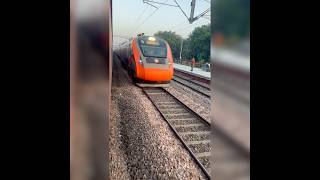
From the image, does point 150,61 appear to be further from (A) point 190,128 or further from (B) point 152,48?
(A) point 190,128

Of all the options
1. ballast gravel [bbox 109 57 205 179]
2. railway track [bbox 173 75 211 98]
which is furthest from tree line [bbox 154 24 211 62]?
ballast gravel [bbox 109 57 205 179]

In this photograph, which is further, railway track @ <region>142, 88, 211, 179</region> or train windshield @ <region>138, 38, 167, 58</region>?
train windshield @ <region>138, 38, 167, 58</region>

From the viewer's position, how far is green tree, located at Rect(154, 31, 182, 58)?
61.8 m

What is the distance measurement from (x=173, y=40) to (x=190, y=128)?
65980 mm

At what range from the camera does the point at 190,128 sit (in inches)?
231

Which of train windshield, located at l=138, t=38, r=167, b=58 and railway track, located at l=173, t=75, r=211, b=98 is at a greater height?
train windshield, located at l=138, t=38, r=167, b=58

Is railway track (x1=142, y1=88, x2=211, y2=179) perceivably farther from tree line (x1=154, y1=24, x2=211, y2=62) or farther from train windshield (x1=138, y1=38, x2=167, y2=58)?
tree line (x1=154, y1=24, x2=211, y2=62)

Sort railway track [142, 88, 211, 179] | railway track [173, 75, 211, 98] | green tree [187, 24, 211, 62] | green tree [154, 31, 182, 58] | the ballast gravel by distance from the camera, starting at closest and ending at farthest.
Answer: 1. the ballast gravel
2. railway track [142, 88, 211, 179]
3. railway track [173, 75, 211, 98]
4. green tree [187, 24, 211, 62]
5. green tree [154, 31, 182, 58]

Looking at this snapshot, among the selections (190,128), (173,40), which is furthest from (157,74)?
(173,40)

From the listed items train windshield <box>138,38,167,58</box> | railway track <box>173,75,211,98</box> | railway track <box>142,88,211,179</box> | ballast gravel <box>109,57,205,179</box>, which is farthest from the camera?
train windshield <box>138,38,167,58</box>

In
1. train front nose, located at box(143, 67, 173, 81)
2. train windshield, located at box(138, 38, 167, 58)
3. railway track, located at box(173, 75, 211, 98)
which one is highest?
train windshield, located at box(138, 38, 167, 58)

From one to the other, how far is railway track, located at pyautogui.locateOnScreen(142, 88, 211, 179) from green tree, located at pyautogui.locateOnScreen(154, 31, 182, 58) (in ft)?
169

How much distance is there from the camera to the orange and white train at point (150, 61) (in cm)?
1028
